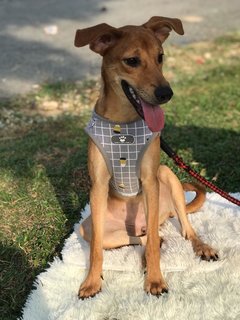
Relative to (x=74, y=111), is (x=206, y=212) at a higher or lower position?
higher

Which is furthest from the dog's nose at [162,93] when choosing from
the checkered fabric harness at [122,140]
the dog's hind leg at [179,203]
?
the dog's hind leg at [179,203]

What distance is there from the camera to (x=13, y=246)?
12.8 feet

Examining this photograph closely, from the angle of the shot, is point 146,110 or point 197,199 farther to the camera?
point 197,199

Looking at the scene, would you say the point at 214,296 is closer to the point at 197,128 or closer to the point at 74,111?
the point at 197,128

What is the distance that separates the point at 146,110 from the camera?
3.16 meters

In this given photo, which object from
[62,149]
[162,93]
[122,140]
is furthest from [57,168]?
[162,93]

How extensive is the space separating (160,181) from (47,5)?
10.5 metres

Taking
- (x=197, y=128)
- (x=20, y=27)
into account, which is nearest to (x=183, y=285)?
(x=197, y=128)

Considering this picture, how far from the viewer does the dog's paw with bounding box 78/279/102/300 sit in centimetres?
335

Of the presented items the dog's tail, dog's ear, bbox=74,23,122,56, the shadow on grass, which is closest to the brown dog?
dog's ear, bbox=74,23,122,56

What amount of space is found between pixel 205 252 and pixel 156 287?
0.52 m

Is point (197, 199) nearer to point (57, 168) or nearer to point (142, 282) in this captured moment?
point (142, 282)

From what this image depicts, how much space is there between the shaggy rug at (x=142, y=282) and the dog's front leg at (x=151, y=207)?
0.14m

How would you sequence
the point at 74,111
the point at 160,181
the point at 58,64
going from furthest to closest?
the point at 58,64
the point at 74,111
the point at 160,181
